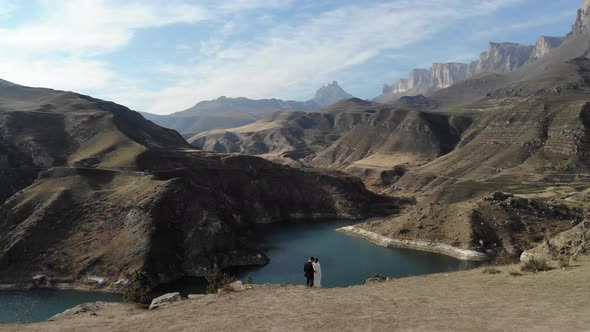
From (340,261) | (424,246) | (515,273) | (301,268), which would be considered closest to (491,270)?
(515,273)

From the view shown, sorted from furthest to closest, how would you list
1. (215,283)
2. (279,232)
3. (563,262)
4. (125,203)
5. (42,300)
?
(279,232)
(125,203)
(42,300)
(215,283)
(563,262)

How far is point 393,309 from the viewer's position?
69.9 feet

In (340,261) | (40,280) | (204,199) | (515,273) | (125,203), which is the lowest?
(40,280)

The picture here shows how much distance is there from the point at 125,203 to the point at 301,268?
37466 millimetres

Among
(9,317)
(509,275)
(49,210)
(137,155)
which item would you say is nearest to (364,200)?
(137,155)

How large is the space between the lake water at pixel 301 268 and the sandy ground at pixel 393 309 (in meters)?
30.5

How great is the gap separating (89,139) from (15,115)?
26.5m

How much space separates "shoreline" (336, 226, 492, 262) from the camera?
8212cm

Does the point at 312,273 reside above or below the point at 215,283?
above

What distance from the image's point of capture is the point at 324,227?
4973 inches

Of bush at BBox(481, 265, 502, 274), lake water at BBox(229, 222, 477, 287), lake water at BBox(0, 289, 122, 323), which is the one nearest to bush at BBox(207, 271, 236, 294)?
bush at BBox(481, 265, 502, 274)

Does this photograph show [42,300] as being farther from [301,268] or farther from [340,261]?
[340,261]

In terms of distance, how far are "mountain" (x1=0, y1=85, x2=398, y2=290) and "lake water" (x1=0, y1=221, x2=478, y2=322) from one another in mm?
3519

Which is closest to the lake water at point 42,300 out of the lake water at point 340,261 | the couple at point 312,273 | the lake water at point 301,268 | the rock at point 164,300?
the lake water at point 301,268
